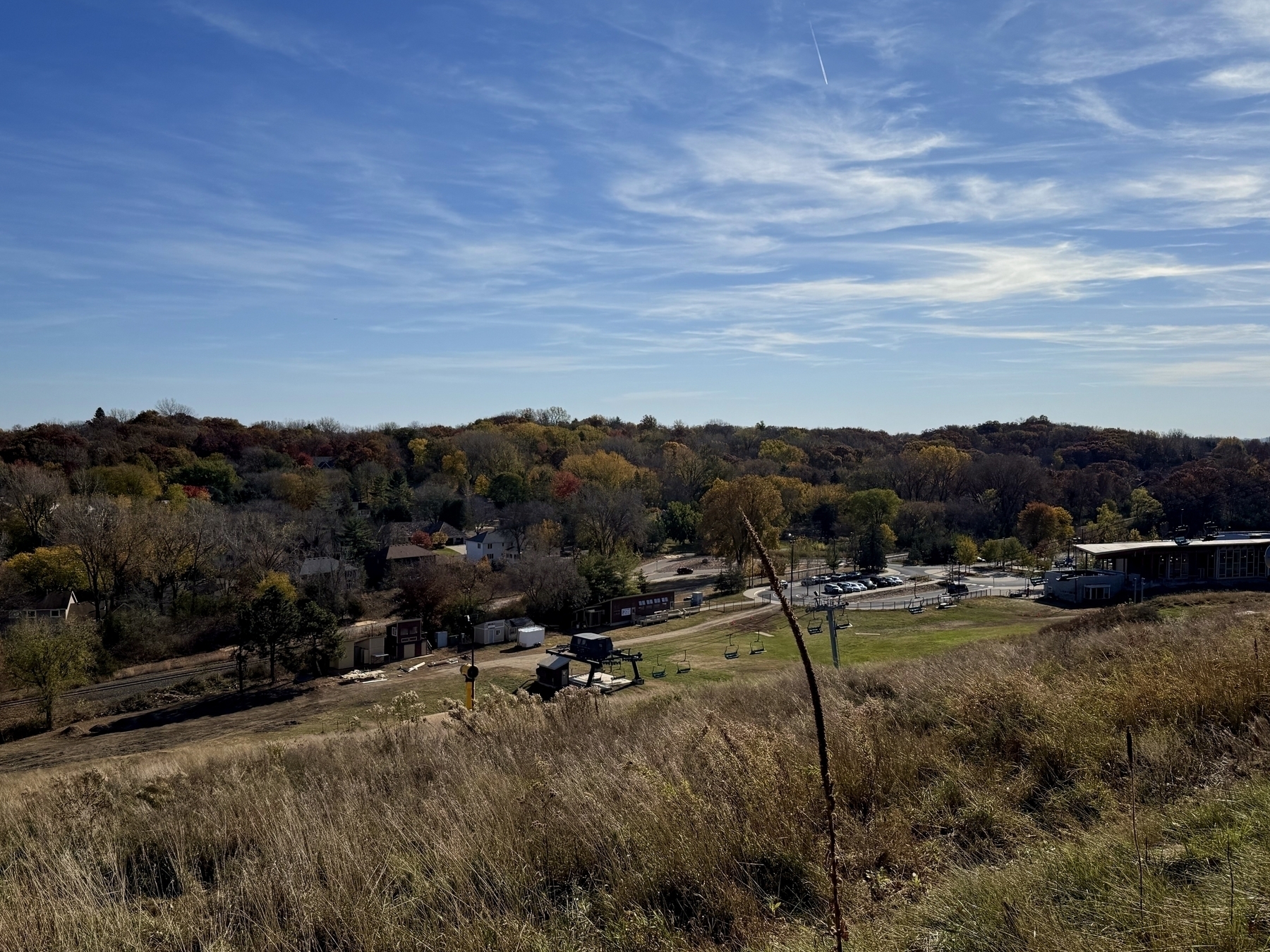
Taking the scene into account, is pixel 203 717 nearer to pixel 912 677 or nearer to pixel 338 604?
pixel 338 604

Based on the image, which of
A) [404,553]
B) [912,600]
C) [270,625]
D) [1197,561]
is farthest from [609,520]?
[1197,561]

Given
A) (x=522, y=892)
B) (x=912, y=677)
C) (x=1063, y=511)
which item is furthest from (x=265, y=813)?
(x=1063, y=511)

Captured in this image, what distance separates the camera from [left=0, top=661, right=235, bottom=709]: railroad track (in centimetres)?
3102

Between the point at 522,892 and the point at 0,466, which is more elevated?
the point at 0,466

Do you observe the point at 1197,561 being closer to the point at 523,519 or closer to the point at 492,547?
the point at 523,519

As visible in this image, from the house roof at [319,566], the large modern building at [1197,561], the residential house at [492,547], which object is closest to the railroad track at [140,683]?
the house roof at [319,566]

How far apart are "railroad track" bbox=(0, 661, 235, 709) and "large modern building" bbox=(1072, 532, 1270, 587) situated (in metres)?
46.5

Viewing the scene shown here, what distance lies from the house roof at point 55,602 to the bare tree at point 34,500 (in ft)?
24.1

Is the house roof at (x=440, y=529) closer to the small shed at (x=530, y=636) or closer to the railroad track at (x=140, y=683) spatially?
the small shed at (x=530, y=636)

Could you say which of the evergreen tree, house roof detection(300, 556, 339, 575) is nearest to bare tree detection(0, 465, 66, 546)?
house roof detection(300, 556, 339, 575)

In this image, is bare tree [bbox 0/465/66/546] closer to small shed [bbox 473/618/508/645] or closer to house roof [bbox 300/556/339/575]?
house roof [bbox 300/556/339/575]

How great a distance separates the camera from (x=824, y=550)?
59469mm

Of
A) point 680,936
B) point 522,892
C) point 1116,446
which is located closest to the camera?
point 680,936

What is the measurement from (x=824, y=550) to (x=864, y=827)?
56.5 metres
